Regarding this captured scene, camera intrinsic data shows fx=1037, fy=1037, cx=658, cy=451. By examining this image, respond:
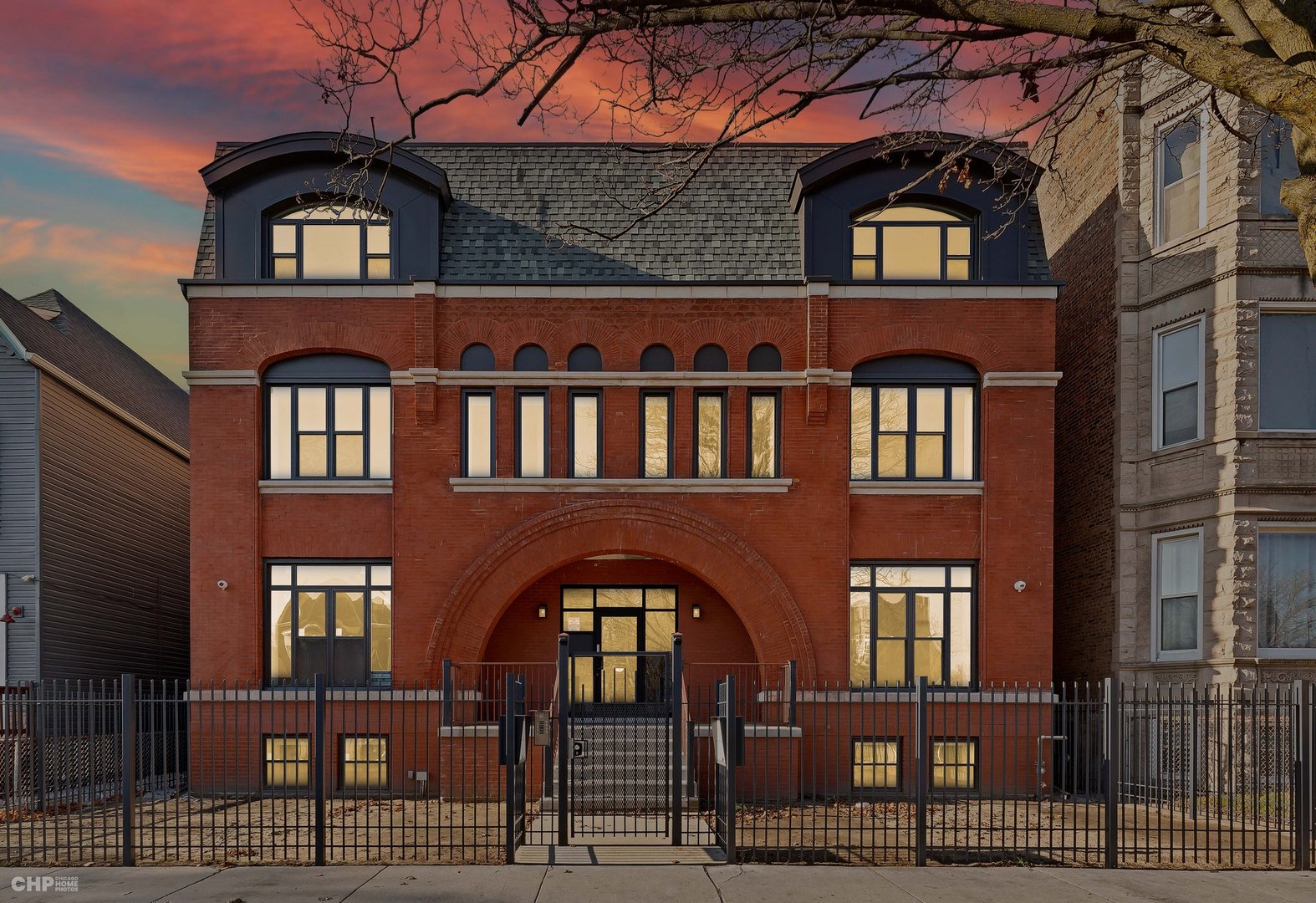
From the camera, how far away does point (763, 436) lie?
63.2 feet

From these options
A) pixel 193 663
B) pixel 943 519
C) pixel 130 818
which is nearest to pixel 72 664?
pixel 193 663

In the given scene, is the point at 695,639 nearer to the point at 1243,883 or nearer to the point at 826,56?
the point at 1243,883

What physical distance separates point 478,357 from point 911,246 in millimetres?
8401

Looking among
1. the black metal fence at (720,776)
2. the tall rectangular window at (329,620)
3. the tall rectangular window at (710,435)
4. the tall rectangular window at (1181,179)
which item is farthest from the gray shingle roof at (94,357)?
the tall rectangular window at (1181,179)

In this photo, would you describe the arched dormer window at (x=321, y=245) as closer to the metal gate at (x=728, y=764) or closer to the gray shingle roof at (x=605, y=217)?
the gray shingle roof at (x=605, y=217)

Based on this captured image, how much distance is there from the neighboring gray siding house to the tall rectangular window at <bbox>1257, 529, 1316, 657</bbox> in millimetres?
22086

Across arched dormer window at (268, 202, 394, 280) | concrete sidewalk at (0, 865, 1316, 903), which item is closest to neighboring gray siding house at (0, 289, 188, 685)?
arched dormer window at (268, 202, 394, 280)

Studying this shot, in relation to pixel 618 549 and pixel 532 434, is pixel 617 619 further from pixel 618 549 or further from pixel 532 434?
pixel 532 434

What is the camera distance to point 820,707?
18.5 meters

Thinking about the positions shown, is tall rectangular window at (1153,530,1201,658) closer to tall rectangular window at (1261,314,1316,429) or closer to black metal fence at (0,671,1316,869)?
black metal fence at (0,671,1316,869)

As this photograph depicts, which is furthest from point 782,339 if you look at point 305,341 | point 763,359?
point 305,341

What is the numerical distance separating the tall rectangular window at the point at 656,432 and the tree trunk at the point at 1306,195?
1237cm

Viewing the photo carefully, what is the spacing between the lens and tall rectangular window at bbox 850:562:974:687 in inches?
744

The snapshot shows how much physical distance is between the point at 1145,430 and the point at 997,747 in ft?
21.1
